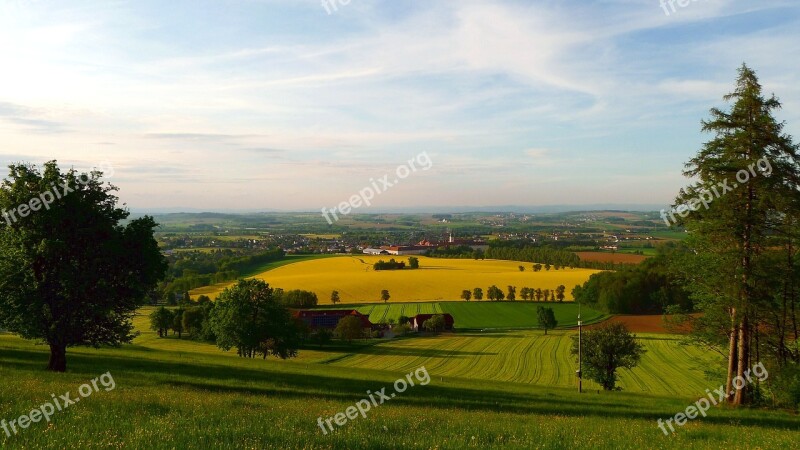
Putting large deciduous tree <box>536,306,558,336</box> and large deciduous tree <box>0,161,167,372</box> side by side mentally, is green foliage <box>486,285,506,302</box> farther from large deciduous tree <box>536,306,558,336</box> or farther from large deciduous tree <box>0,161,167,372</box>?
→ large deciduous tree <box>0,161,167,372</box>

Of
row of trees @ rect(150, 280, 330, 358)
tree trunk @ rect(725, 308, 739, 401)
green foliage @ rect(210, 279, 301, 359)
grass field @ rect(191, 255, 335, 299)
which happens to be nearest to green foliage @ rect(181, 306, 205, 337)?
row of trees @ rect(150, 280, 330, 358)

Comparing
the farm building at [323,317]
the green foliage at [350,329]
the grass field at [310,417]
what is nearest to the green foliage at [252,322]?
the green foliage at [350,329]

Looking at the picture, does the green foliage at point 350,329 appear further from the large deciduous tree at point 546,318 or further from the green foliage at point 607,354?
the green foliage at point 607,354

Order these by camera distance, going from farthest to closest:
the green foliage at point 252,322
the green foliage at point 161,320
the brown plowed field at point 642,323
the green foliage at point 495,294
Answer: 1. the green foliage at point 495,294
2. the brown plowed field at point 642,323
3. the green foliage at point 161,320
4. the green foliage at point 252,322

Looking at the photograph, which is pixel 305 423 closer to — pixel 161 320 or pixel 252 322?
pixel 252 322

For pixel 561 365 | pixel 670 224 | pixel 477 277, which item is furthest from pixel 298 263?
pixel 670 224

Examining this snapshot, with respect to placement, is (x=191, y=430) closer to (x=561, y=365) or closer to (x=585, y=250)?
(x=561, y=365)
